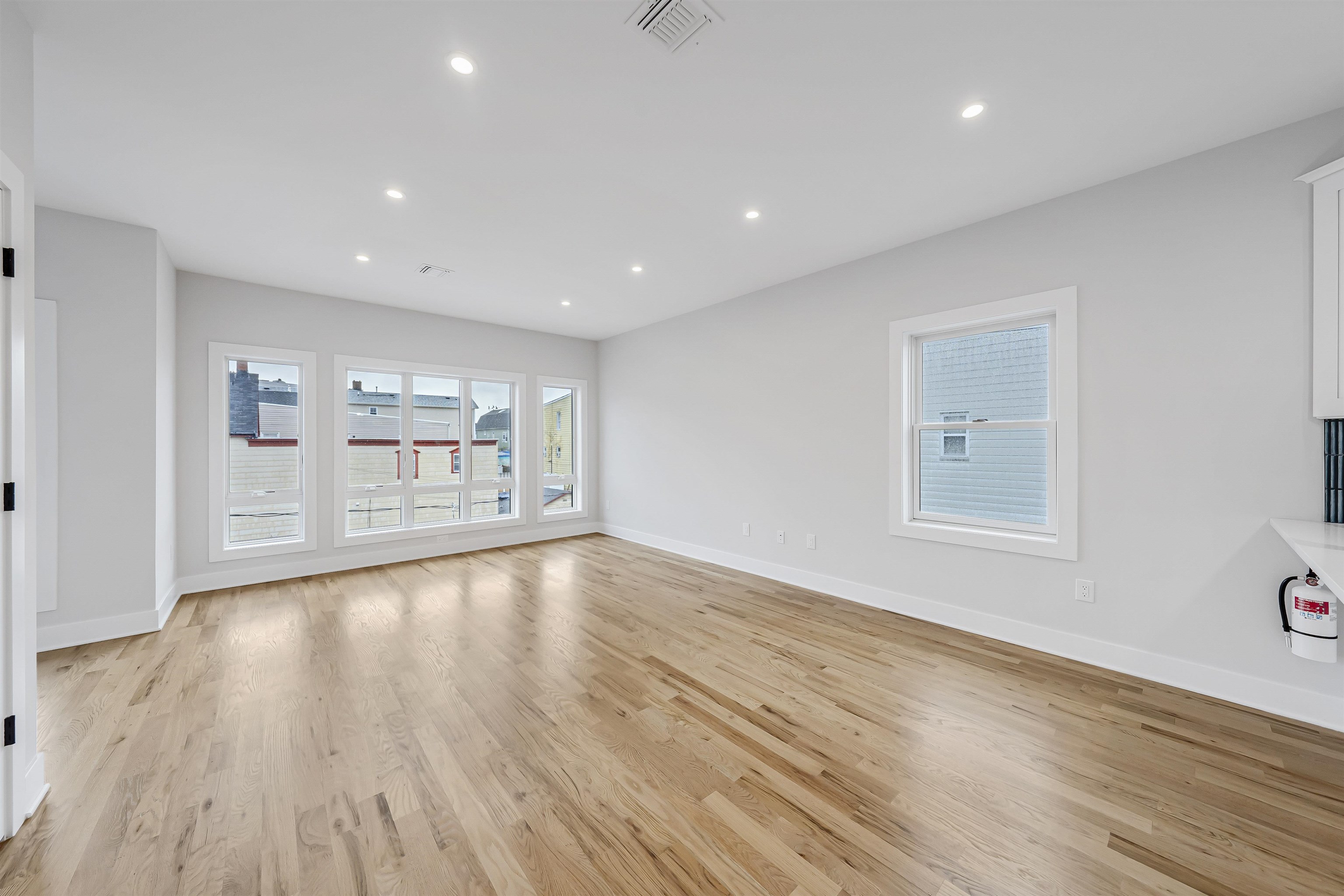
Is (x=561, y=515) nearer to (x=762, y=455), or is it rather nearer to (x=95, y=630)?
(x=762, y=455)

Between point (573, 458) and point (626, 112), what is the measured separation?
526 cm

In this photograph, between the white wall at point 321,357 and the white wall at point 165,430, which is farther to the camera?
the white wall at point 321,357

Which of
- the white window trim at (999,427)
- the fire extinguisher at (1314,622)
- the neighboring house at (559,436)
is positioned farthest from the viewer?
the neighboring house at (559,436)

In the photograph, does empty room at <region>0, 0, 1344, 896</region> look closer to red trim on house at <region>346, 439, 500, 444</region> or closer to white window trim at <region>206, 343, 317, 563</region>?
white window trim at <region>206, 343, 317, 563</region>

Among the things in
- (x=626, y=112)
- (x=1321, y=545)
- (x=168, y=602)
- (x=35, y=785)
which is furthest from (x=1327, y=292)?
(x=168, y=602)

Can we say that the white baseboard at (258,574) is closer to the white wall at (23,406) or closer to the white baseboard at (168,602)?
the white baseboard at (168,602)

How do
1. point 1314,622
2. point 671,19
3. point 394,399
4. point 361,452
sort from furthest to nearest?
point 394,399, point 361,452, point 1314,622, point 671,19

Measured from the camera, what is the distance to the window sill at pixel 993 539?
295 cm

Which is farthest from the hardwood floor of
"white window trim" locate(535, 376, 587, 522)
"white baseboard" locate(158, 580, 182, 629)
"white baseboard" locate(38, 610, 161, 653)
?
"white window trim" locate(535, 376, 587, 522)

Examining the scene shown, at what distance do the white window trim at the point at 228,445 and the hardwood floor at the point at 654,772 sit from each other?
1.34 meters

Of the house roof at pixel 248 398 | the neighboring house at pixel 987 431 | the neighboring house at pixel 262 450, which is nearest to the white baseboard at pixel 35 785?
the neighboring house at pixel 262 450

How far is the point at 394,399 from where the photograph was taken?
17.8ft

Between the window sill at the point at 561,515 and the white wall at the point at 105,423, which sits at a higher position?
the white wall at the point at 105,423

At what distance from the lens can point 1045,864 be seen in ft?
4.92
